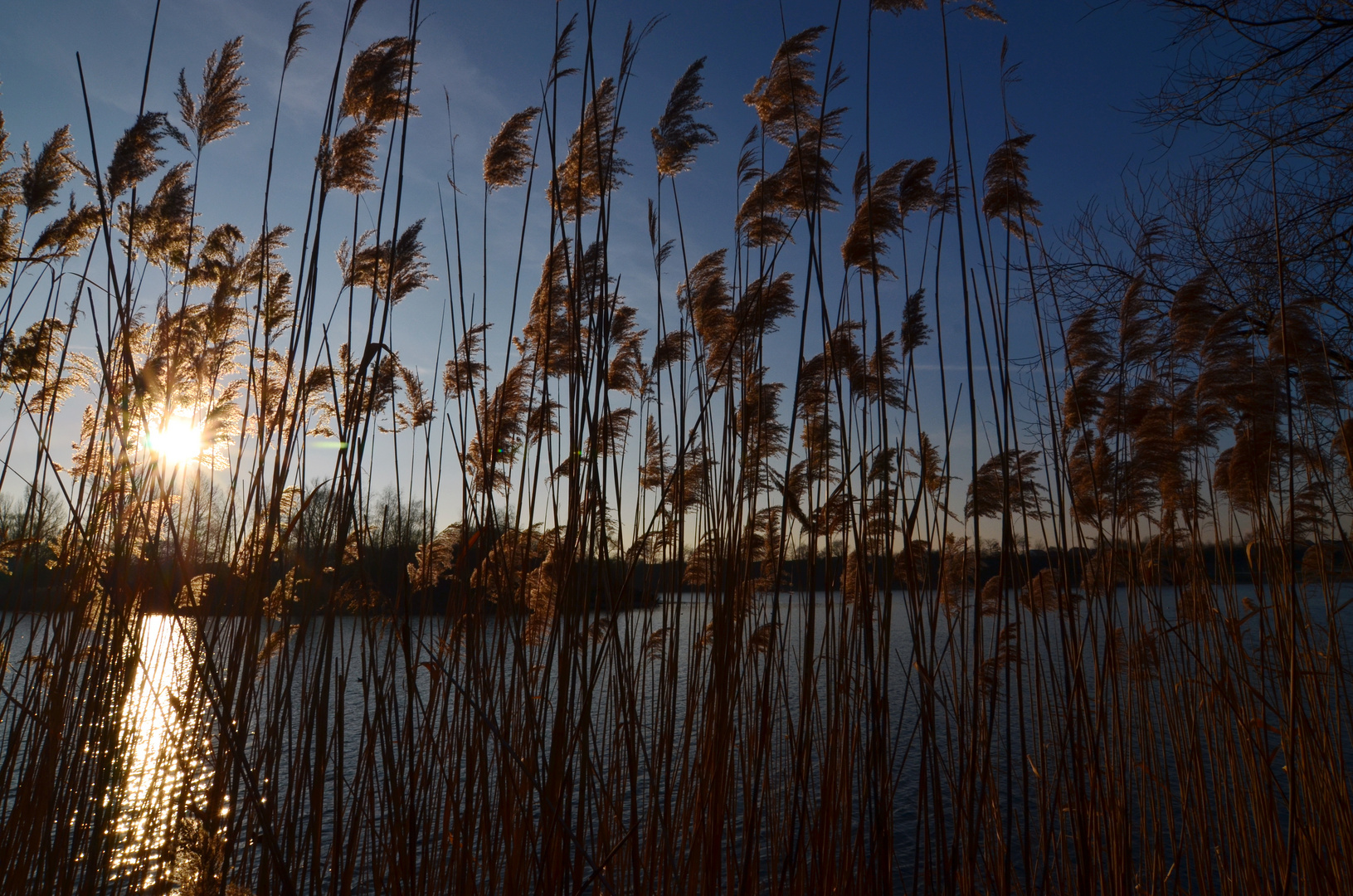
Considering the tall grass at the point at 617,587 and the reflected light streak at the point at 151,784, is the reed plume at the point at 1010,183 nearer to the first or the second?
the tall grass at the point at 617,587

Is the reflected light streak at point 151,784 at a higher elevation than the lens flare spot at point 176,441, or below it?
below

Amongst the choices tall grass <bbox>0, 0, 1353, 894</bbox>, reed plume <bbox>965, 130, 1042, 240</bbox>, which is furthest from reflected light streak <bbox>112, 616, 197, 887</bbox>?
reed plume <bbox>965, 130, 1042, 240</bbox>

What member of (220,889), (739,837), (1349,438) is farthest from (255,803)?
(739,837)

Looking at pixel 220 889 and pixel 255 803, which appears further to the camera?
pixel 220 889

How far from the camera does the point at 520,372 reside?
2.71 m

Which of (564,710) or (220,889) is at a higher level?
(564,710)

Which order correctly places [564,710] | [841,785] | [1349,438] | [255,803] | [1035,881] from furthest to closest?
[1349,438]
[841,785]
[1035,881]
[564,710]
[255,803]

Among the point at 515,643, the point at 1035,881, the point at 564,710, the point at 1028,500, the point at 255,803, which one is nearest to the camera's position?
the point at 255,803

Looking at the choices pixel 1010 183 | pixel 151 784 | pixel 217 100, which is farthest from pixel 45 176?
pixel 1010 183

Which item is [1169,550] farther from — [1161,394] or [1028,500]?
[1028,500]

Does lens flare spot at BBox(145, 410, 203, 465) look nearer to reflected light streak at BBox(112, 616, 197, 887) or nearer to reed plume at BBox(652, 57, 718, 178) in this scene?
reflected light streak at BBox(112, 616, 197, 887)

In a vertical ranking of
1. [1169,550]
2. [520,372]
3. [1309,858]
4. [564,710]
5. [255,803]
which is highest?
[520,372]

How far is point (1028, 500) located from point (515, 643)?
2.44 metres

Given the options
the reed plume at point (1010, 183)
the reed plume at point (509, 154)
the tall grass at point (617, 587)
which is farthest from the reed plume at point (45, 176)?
the reed plume at point (1010, 183)
